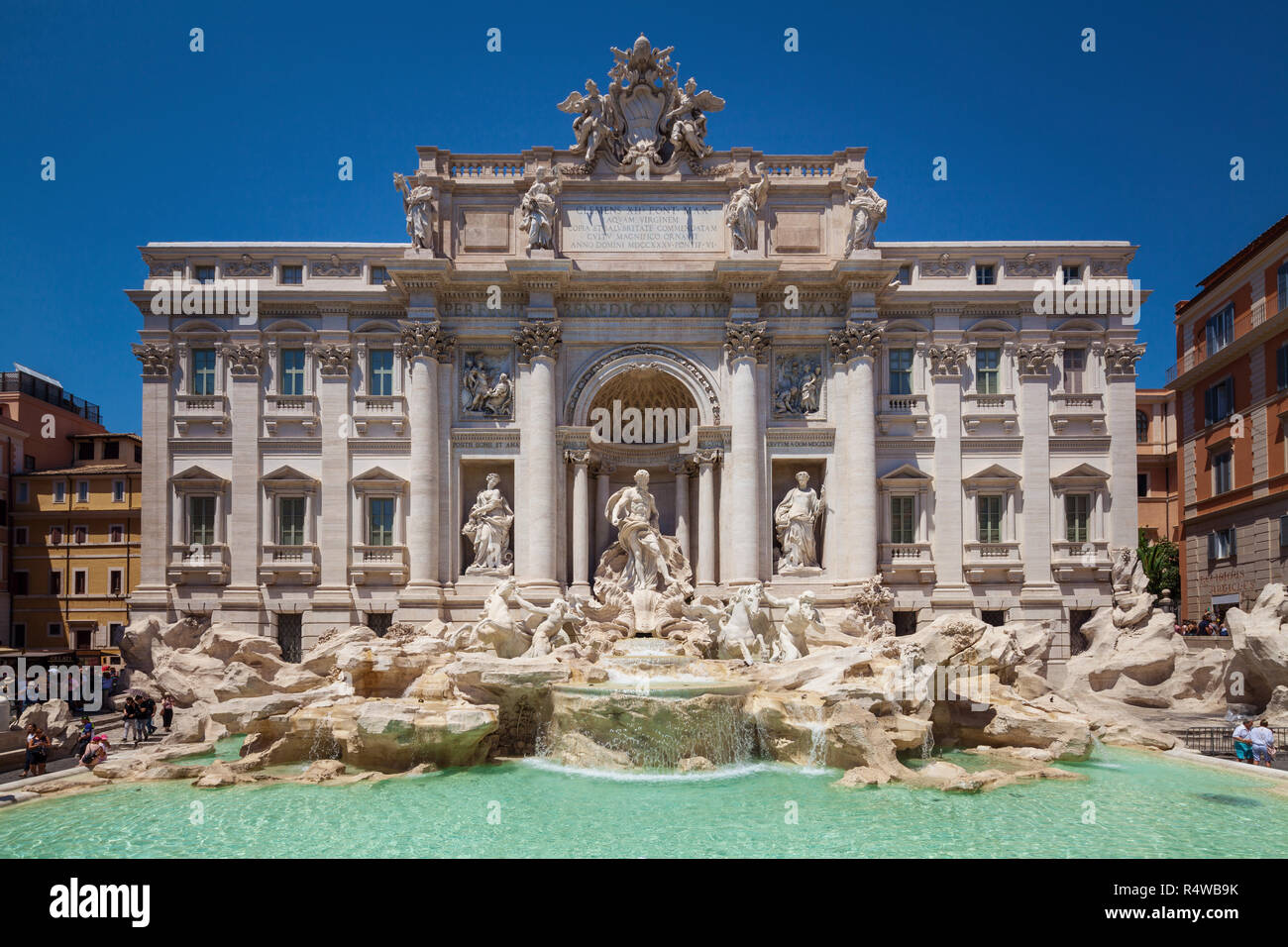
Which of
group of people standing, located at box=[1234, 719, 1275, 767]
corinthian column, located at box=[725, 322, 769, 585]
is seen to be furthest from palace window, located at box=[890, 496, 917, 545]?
group of people standing, located at box=[1234, 719, 1275, 767]

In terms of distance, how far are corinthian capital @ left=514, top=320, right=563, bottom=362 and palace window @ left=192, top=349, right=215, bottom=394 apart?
424 inches

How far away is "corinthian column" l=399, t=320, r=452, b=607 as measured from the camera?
1005 inches

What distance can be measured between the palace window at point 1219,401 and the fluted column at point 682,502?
20999mm

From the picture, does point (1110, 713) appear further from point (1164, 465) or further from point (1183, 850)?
point (1164, 465)

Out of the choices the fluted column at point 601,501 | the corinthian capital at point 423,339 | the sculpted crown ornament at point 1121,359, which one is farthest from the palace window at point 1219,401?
the corinthian capital at point 423,339

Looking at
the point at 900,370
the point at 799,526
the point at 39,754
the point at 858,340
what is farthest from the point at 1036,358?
the point at 39,754

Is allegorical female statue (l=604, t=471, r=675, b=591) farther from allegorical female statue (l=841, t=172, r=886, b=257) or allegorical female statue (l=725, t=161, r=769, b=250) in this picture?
allegorical female statue (l=841, t=172, r=886, b=257)

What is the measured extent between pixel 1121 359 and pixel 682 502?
15922 mm

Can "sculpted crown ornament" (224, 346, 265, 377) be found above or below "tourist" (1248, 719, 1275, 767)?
above

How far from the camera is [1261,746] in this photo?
15.3 meters

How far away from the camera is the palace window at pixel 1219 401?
3000 centimetres

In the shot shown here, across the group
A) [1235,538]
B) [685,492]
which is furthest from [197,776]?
[1235,538]

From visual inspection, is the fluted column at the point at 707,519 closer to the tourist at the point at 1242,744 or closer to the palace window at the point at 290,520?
the palace window at the point at 290,520

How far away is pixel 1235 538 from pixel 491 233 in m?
29.4
